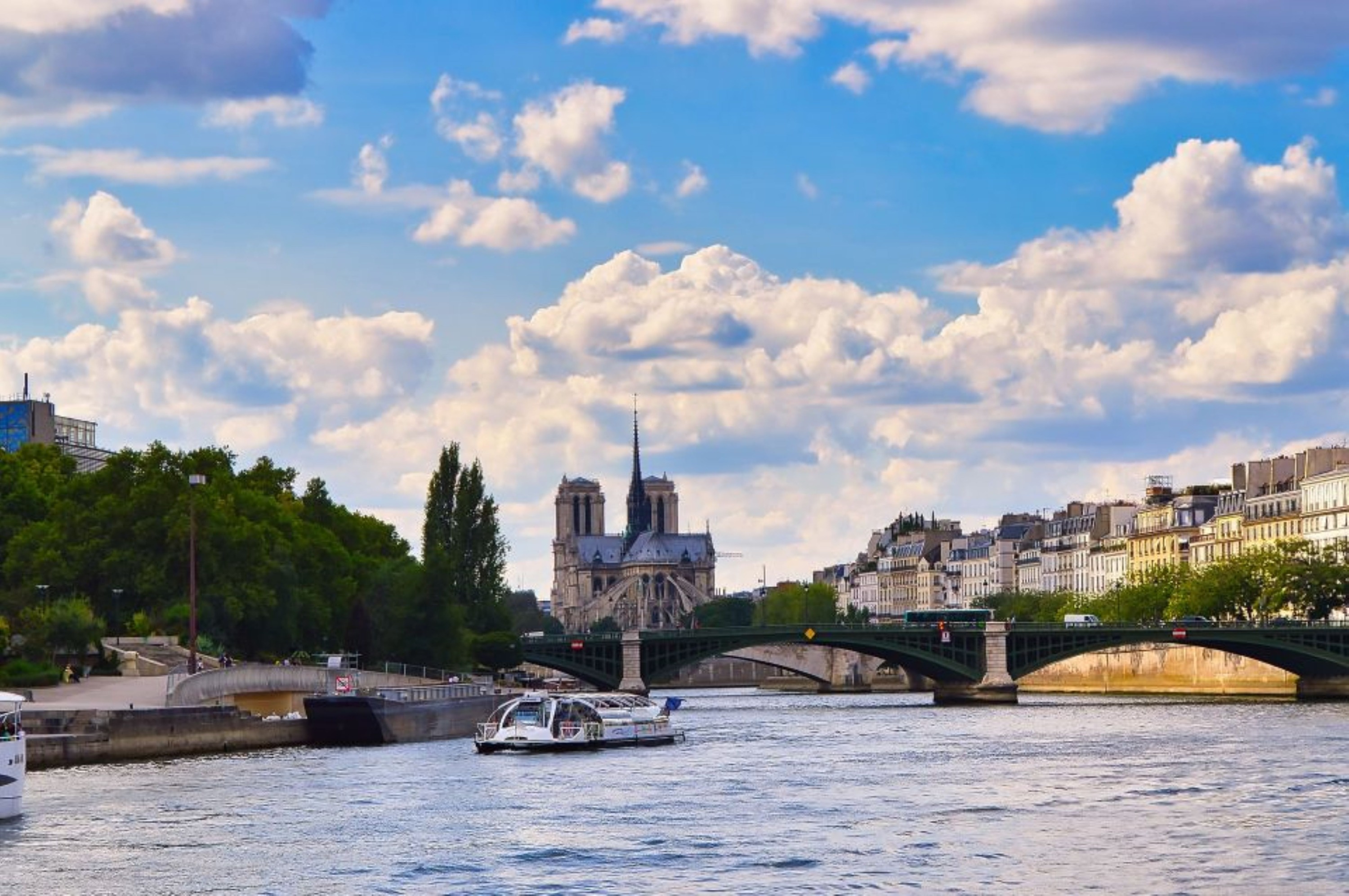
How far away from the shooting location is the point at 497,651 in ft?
387

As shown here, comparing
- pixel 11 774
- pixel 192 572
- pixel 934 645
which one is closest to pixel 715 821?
pixel 11 774

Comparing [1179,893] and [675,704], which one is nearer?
[1179,893]

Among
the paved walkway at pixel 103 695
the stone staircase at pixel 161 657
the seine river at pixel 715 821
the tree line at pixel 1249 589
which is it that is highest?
the tree line at pixel 1249 589

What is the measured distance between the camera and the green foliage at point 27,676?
237ft

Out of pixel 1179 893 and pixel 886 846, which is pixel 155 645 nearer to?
pixel 886 846

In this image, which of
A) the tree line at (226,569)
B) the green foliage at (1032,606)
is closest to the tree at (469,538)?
the tree line at (226,569)

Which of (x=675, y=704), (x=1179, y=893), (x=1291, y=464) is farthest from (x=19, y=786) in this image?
(x=1291, y=464)

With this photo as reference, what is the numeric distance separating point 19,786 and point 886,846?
15616 millimetres

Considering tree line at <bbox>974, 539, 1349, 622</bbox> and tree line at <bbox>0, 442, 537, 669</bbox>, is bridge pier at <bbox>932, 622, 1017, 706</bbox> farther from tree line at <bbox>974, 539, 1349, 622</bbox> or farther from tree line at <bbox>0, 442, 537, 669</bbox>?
tree line at <bbox>0, 442, 537, 669</bbox>

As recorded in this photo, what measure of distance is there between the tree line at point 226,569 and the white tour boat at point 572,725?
10.8m

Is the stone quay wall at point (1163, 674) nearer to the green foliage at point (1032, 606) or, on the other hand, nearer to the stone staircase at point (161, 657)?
the green foliage at point (1032, 606)

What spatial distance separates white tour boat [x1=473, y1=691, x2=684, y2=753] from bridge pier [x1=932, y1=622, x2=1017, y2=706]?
3681cm

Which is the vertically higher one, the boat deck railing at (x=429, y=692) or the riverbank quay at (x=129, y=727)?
the boat deck railing at (x=429, y=692)

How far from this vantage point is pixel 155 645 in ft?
280
